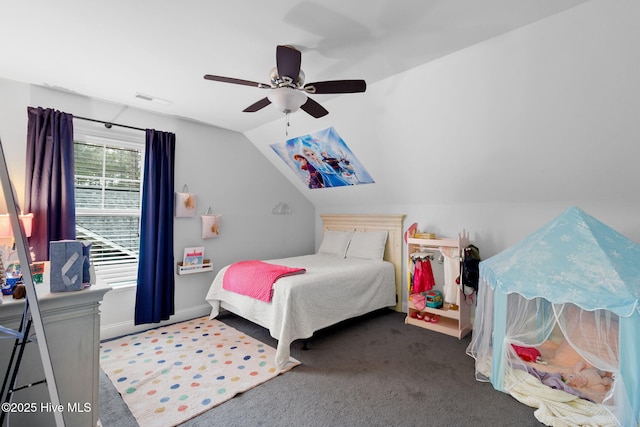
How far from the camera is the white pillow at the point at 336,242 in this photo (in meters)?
4.76

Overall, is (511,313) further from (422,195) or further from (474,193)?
(422,195)

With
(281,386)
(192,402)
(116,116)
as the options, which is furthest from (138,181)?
(281,386)

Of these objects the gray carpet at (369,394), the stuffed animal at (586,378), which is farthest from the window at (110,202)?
the stuffed animal at (586,378)

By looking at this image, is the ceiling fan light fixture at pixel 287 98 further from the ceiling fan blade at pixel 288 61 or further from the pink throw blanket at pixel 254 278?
the pink throw blanket at pixel 254 278

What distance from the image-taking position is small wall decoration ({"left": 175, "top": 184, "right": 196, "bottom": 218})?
380 cm

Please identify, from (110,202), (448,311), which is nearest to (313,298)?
(448,311)

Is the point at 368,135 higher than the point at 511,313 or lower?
higher

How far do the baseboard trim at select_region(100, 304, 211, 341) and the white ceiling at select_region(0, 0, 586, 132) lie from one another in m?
2.47

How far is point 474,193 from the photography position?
3633mm

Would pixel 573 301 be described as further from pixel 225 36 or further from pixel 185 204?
pixel 185 204

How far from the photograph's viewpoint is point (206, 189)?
4.15 m

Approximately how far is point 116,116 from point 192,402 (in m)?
3.00

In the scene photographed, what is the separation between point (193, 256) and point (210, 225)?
437mm

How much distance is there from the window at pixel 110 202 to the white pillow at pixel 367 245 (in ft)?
9.20
